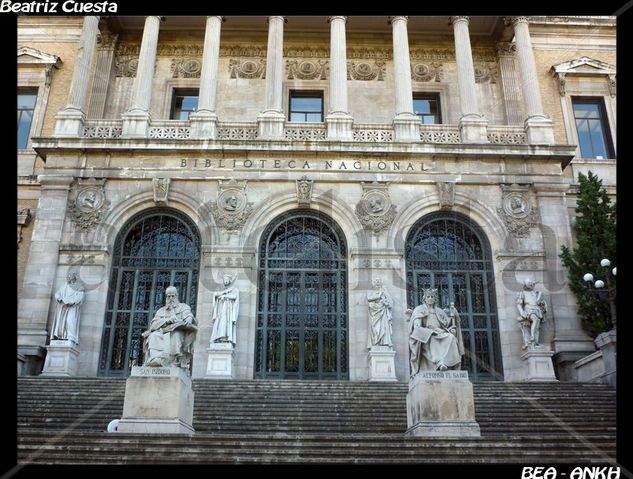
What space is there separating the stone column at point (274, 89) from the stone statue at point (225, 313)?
5354 millimetres

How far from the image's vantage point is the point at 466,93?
2167cm

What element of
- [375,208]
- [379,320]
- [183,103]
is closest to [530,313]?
[379,320]

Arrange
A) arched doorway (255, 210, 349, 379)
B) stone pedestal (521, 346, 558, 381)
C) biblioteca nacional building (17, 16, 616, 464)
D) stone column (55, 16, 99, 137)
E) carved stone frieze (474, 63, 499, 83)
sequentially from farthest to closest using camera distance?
carved stone frieze (474, 63, 499, 83)
stone column (55, 16, 99, 137)
arched doorway (255, 210, 349, 379)
biblioteca nacional building (17, 16, 616, 464)
stone pedestal (521, 346, 558, 381)

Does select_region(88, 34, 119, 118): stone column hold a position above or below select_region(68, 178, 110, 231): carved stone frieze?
above

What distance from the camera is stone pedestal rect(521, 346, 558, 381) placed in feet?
58.2

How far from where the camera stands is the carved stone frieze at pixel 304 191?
2011cm

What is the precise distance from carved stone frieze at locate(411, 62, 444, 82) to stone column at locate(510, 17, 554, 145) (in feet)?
9.68

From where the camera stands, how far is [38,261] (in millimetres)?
19047

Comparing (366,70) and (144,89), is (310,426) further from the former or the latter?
(366,70)

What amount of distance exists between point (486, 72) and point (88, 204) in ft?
50.1

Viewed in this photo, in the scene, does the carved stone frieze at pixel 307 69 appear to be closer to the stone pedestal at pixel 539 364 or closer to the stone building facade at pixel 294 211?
the stone building facade at pixel 294 211

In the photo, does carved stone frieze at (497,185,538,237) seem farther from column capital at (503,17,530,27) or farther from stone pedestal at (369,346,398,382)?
column capital at (503,17,530,27)

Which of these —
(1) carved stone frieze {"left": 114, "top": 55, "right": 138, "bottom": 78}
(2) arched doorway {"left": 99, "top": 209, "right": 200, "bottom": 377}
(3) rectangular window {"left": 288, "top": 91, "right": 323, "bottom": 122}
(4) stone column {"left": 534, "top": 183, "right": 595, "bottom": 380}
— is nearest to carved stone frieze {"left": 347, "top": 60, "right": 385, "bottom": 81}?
(3) rectangular window {"left": 288, "top": 91, "right": 323, "bottom": 122}
